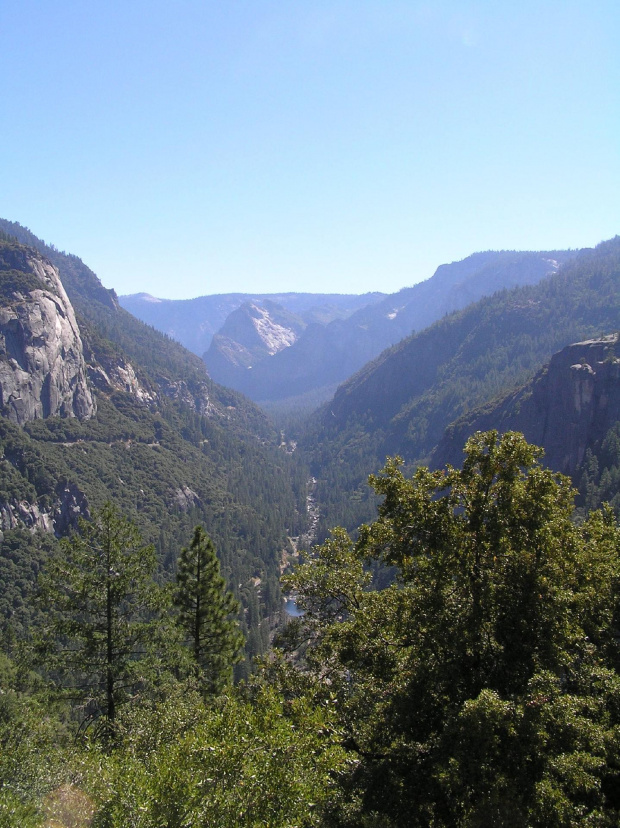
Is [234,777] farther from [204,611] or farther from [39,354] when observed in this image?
[39,354]

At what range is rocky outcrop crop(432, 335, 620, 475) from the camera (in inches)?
5133

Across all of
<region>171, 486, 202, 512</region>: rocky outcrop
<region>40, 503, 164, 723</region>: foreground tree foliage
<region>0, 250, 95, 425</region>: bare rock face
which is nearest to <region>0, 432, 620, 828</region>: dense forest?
<region>40, 503, 164, 723</region>: foreground tree foliage

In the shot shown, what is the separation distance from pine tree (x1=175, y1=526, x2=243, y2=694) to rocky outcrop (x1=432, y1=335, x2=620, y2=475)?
101 metres

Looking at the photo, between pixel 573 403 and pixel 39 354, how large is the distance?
568 feet

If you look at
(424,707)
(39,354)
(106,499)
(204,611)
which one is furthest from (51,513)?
(424,707)

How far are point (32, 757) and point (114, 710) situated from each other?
8403 mm

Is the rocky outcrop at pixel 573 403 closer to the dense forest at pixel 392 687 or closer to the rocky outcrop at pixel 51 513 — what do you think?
the rocky outcrop at pixel 51 513

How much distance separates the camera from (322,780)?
37.5 ft

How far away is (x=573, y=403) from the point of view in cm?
13875

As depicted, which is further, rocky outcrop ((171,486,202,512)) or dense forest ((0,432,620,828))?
rocky outcrop ((171,486,202,512))

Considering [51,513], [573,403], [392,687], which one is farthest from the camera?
[573,403]

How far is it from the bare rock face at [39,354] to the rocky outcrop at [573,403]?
138 m

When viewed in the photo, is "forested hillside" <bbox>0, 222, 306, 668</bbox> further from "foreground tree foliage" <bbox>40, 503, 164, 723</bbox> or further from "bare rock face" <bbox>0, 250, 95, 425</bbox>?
"foreground tree foliage" <bbox>40, 503, 164, 723</bbox>

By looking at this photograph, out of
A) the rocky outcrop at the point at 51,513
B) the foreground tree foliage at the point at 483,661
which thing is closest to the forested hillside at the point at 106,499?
the rocky outcrop at the point at 51,513
